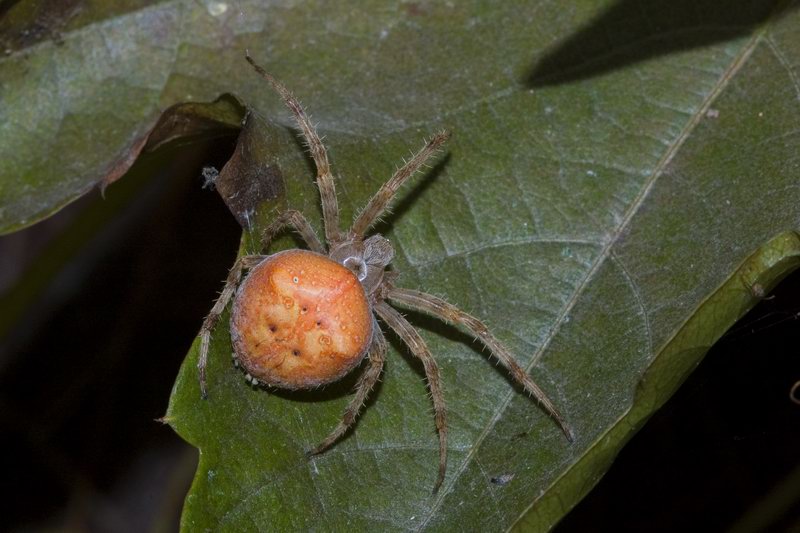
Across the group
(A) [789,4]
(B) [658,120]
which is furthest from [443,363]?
(A) [789,4]

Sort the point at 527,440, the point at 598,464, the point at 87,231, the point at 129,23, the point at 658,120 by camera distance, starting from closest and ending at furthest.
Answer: the point at 598,464 < the point at 527,440 < the point at 658,120 < the point at 129,23 < the point at 87,231

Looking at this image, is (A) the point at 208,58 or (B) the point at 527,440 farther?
(A) the point at 208,58

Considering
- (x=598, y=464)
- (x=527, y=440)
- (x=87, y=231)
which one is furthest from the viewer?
(x=87, y=231)

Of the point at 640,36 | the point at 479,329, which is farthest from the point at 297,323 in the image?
the point at 640,36

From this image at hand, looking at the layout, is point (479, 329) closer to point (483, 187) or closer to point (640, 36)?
point (483, 187)

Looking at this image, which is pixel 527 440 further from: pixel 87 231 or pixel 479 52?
pixel 87 231

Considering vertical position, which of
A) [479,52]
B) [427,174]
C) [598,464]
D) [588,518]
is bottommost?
[588,518]

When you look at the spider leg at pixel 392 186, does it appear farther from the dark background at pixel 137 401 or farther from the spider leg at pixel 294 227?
the dark background at pixel 137 401
